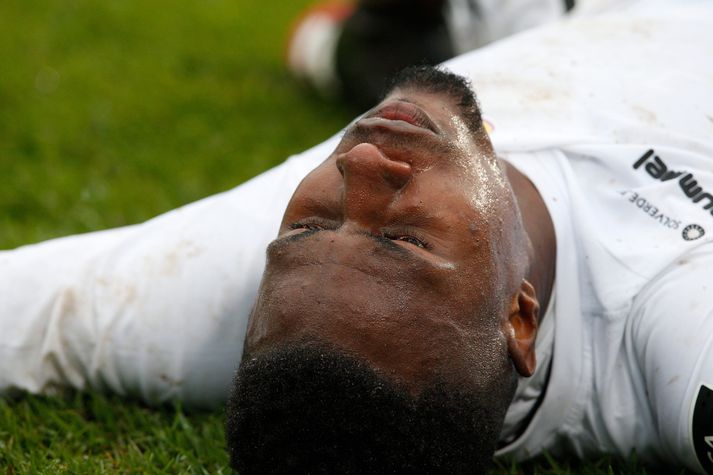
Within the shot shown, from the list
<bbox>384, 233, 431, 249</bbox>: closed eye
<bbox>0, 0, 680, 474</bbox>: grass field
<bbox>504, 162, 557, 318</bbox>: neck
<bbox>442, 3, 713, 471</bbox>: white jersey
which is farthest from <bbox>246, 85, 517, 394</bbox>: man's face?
<bbox>0, 0, 680, 474</bbox>: grass field

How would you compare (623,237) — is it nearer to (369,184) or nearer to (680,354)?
(680,354)

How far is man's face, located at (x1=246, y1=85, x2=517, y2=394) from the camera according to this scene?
7.05 ft

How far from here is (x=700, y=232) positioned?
8.63 feet

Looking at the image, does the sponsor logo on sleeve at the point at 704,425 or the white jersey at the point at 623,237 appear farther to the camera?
the white jersey at the point at 623,237

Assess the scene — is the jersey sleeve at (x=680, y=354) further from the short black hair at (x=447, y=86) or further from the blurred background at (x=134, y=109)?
the blurred background at (x=134, y=109)

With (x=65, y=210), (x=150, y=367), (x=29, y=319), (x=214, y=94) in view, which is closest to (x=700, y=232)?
(x=150, y=367)

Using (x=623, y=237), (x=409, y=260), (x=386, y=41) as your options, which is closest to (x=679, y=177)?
(x=623, y=237)

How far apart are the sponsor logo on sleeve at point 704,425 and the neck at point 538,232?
18.3 inches

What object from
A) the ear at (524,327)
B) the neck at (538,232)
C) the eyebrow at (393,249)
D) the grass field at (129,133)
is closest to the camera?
the eyebrow at (393,249)

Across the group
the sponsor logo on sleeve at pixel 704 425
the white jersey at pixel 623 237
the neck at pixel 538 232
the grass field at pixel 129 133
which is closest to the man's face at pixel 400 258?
the neck at pixel 538 232

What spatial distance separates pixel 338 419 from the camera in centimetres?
207

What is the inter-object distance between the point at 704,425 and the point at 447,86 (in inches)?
41.5

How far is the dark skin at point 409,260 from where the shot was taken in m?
2.15

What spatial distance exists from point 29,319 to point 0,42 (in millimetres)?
3509
